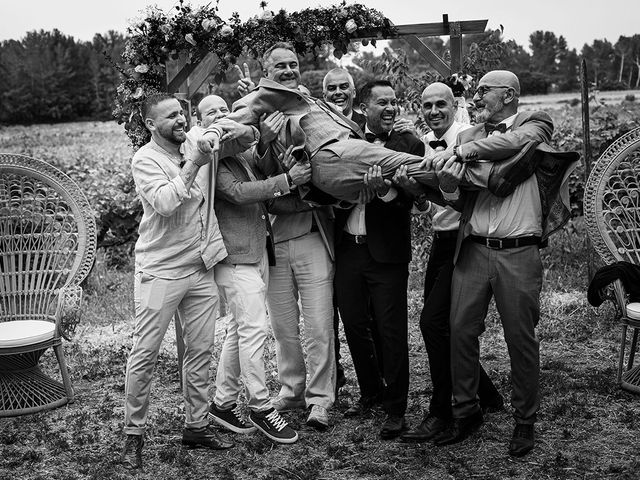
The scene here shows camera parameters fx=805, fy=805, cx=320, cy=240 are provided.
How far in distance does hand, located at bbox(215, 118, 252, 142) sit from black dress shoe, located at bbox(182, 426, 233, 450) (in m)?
1.79

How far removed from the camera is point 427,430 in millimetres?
4855

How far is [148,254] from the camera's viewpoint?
4.66 m

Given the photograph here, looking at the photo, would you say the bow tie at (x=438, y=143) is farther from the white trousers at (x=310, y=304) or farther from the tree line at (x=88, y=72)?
the tree line at (x=88, y=72)

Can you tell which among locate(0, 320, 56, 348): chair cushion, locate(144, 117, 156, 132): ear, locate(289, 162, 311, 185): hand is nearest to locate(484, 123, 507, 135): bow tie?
locate(289, 162, 311, 185): hand

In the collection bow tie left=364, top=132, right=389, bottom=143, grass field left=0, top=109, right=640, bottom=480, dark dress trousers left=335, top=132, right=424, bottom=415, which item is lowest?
grass field left=0, top=109, right=640, bottom=480

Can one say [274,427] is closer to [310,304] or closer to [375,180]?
[310,304]

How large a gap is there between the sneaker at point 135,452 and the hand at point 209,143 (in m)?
1.72

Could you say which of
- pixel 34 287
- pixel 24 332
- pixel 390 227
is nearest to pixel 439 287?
pixel 390 227

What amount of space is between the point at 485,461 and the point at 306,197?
1873 millimetres

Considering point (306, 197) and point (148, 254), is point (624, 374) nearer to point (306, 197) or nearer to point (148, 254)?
point (306, 197)

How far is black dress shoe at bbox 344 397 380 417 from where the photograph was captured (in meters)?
5.37

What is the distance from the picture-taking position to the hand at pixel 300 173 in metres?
4.82

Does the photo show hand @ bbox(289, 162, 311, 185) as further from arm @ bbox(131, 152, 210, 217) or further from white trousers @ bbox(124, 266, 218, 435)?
white trousers @ bbox(124, 266, 218, 435)

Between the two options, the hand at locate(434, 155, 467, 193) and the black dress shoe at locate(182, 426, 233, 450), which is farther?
the black dress shoe at locate(182, 426, 233, 450)
